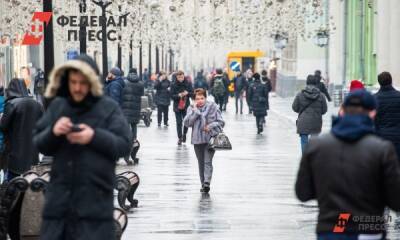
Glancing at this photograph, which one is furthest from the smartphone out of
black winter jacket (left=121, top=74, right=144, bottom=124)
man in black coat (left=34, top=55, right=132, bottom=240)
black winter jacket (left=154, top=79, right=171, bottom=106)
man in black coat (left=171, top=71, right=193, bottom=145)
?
black winter jacket (left=154, top=79, right=171, bottom=106)

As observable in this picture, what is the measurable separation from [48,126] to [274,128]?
120 feet

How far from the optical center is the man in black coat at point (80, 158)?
9.26m

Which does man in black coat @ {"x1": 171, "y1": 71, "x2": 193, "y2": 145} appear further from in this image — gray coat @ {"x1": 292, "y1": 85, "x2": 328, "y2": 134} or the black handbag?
the black handbag

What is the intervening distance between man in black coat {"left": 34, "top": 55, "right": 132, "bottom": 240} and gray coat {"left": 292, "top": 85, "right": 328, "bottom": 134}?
16.1 m

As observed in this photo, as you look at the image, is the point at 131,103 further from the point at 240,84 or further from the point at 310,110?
the point at 240,84

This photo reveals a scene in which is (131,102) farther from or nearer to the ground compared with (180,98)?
farther from the ground

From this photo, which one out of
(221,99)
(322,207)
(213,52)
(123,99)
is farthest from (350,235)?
(213,52)

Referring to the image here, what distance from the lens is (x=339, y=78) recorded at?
64.5m

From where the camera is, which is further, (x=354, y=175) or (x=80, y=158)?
(x=80, y=158)

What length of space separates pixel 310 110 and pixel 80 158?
16442 mm

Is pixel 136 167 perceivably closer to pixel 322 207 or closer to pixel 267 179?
pixel 267 179

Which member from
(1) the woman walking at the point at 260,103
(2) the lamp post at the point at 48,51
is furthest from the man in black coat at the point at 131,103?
(1) the woman walking at the point at 260,103

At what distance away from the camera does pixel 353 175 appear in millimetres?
8859

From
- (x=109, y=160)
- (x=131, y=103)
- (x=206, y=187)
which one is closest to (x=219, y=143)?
(x=206, y=187)
